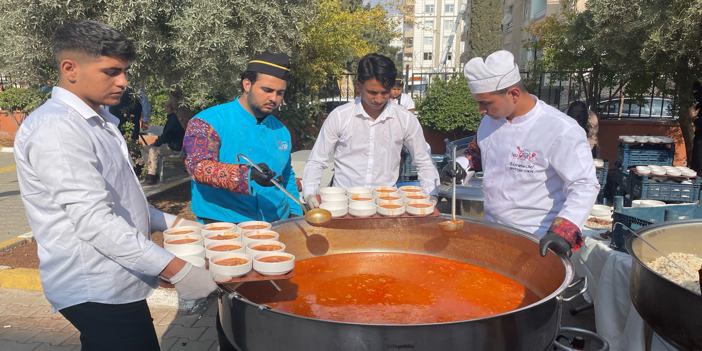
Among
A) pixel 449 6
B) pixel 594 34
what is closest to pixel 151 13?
pixel 594 34

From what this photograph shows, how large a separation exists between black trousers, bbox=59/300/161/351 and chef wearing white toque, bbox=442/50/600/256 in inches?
64.4

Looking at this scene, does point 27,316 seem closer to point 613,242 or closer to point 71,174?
point 71,174

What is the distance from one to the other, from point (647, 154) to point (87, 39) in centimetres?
643

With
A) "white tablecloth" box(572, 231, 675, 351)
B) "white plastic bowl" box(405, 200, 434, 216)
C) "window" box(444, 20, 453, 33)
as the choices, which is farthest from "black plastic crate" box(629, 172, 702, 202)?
"window" box(444, 20, 453, 33)

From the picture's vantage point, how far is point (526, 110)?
2.44 metres

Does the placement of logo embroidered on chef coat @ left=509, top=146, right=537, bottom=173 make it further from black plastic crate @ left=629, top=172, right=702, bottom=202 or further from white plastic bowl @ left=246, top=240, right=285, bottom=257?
black plastic crate @ left=629, top=172, right=702, bottom=202

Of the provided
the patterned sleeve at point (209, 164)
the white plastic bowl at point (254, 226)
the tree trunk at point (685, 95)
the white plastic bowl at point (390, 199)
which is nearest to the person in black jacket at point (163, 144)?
the patterned sleeve at point (209, 164)

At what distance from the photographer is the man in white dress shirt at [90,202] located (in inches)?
59.1

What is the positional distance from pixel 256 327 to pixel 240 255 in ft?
0.84

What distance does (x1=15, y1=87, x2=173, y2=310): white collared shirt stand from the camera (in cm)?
149

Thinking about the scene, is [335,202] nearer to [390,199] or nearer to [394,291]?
[390,199]

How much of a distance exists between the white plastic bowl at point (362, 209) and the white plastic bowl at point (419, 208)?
7.2 inches

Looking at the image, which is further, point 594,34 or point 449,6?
point 449,6

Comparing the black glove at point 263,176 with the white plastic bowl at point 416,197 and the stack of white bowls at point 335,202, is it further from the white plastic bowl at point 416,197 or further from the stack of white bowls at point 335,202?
the white plastic bowl at point 416,197
